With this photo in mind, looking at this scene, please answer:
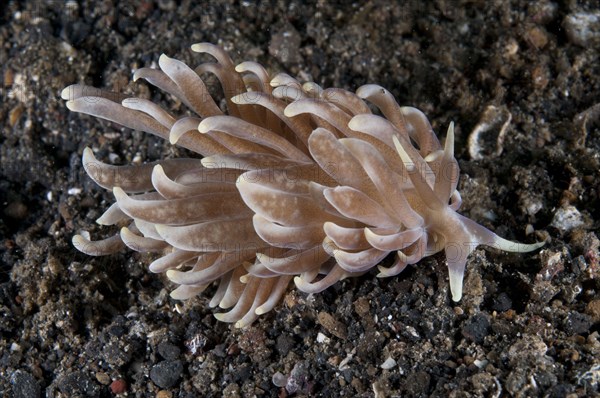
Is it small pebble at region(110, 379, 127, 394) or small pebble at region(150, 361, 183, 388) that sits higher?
small pebble at region(150, 361, 183, 388)

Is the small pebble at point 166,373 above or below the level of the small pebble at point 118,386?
above

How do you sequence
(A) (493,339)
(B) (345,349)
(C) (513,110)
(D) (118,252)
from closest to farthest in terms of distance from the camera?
(A) (493,339), (B) (345,349), (D) (118,252), (C) (513,110)

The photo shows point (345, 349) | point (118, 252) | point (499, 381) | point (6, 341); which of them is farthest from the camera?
point (118, 252)

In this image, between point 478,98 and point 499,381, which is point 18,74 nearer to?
point 478,98

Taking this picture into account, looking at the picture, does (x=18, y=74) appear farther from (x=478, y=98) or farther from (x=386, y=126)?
(x=478, y=98)

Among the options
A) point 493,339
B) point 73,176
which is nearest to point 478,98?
point 493,339

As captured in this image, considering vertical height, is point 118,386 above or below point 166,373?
below

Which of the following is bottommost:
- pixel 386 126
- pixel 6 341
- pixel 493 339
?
pixel 6 341

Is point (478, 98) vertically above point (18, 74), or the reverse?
point (478, 98)

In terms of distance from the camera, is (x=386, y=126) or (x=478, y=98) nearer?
(x=386, y=126)

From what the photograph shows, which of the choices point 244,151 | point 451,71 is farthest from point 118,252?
point 451,71
